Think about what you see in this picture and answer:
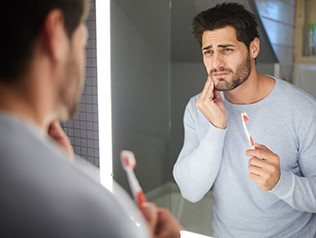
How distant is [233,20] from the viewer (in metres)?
1.00

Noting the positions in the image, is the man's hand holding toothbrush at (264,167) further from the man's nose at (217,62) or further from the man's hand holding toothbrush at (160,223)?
the man's hand holding toothbrush at (160,223)

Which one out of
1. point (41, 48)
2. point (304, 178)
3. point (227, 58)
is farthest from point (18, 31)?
point (304, 178)

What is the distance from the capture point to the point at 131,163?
0.55m

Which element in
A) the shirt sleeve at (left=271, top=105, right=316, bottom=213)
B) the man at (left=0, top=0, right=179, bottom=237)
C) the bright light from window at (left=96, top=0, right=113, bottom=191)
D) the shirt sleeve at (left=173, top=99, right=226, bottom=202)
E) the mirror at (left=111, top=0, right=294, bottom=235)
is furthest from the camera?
the bright light from window at (left=96, top=0, right=113, bottom=191)

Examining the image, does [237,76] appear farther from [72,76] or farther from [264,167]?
[72,76]

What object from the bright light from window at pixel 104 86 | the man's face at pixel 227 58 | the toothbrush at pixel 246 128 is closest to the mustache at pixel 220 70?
the man's face at pixel 227 58

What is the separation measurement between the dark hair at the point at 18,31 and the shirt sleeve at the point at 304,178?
736mm

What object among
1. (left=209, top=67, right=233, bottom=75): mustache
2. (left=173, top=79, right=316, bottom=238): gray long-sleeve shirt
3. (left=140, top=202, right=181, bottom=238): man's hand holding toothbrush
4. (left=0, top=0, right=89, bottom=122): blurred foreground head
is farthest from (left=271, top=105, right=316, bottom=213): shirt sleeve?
(left=0, top=0, right=89, bottom=122): blurred foreground head

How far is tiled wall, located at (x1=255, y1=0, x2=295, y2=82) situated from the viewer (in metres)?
0.98

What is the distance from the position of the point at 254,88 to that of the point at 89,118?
0.72m

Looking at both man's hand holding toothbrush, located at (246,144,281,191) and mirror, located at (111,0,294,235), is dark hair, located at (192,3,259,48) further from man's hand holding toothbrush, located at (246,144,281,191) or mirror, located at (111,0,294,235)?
man's hand holding toothbrush, located at (246,144,281,191)

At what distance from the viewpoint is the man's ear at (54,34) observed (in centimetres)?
40

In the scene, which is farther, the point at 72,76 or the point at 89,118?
the point at 89,118

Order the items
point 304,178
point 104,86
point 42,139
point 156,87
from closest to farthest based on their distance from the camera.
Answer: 1. point 42,139
2. point 304,178
3. point 156,87
4. point 104,86
